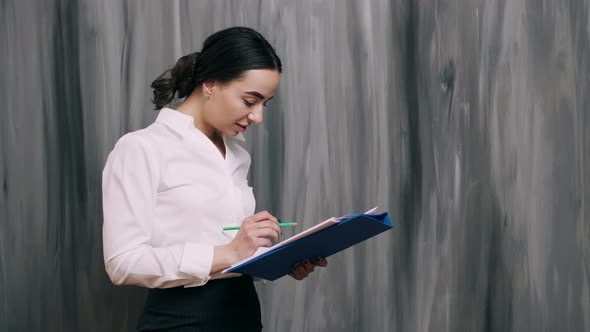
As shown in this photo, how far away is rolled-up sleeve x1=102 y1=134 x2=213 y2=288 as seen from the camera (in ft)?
3.73

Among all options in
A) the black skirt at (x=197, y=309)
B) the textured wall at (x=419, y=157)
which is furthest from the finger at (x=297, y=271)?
the textured wall at (x=419, y=157)

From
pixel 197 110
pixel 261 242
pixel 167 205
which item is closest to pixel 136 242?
pixel 167 205

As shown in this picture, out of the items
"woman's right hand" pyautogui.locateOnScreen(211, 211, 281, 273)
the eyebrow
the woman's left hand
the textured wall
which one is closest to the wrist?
"woman's right hand" pyautogui.locateOnScreen(211, 211, 281, 273)

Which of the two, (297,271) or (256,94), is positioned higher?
(256,94)

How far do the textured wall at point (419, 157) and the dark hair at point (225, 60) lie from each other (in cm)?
57

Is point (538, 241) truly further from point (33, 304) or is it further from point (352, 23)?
point (33, 304)

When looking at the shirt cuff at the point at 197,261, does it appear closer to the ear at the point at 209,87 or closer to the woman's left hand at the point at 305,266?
the woman's left hand at the point at 305,266

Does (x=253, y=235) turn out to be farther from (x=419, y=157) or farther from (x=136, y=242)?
(x=419, y=157)

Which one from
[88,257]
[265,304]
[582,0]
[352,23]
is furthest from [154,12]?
[582,0]

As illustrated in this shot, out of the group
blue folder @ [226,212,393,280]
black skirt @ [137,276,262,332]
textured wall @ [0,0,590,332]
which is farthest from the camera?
textured wall @ [0,0,590,332]

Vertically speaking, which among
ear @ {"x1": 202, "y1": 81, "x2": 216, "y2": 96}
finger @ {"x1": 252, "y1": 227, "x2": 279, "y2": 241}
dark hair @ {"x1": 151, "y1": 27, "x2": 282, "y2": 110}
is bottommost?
finger @ {"x1": 252, "y1": 227, "x2": 279, "y2": 241}

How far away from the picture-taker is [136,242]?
114 centimetres

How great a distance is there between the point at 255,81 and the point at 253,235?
0.32 metres

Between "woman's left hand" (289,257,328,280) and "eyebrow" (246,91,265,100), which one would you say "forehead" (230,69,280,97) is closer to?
"eyebrow" (246,91,265,100)
